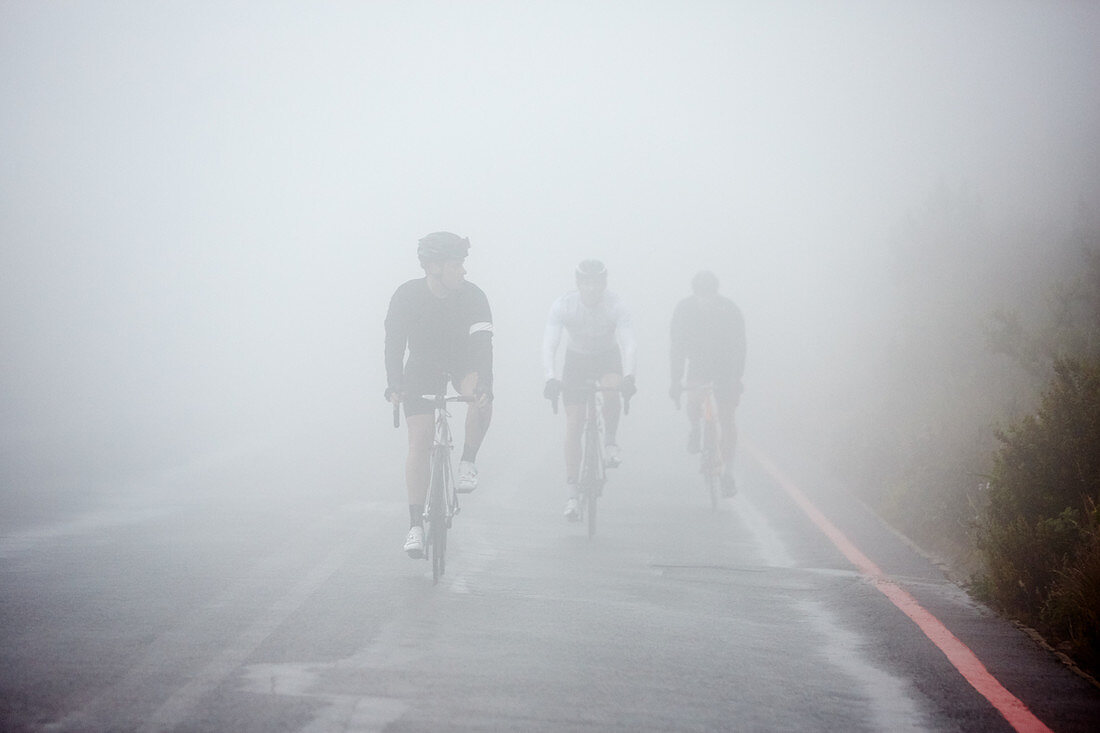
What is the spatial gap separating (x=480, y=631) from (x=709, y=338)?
7.35 meters

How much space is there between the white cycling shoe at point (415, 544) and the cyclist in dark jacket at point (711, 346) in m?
5.60

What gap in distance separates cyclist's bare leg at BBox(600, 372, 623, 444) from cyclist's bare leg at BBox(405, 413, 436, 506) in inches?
123

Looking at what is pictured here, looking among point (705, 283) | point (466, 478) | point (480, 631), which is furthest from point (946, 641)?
point (705, 283)

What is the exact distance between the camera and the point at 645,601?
26.6ft

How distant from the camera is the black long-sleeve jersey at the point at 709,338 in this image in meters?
14.0

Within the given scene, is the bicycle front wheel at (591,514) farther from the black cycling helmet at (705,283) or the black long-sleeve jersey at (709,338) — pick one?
the black cycling helmet at (705,283)

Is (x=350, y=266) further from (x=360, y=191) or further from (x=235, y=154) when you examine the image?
(x=235, y=154)

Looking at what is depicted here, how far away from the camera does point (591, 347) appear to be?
12039mm

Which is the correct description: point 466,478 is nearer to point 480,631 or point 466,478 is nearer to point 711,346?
point 480,631

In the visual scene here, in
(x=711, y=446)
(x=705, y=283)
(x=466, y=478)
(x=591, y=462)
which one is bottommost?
(x=466, y=478)

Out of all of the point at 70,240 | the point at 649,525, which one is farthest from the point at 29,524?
the point at 70,240

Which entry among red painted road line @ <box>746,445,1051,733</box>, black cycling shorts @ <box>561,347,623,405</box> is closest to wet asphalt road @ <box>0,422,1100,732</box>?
red painted road line @ <box>746,445,1051,733</box>

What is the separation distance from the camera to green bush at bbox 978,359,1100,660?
748 cm

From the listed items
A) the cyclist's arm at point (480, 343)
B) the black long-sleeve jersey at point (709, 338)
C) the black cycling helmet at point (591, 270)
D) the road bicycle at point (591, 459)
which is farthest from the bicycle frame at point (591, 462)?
the cyclist's arm at point (480, 343)
